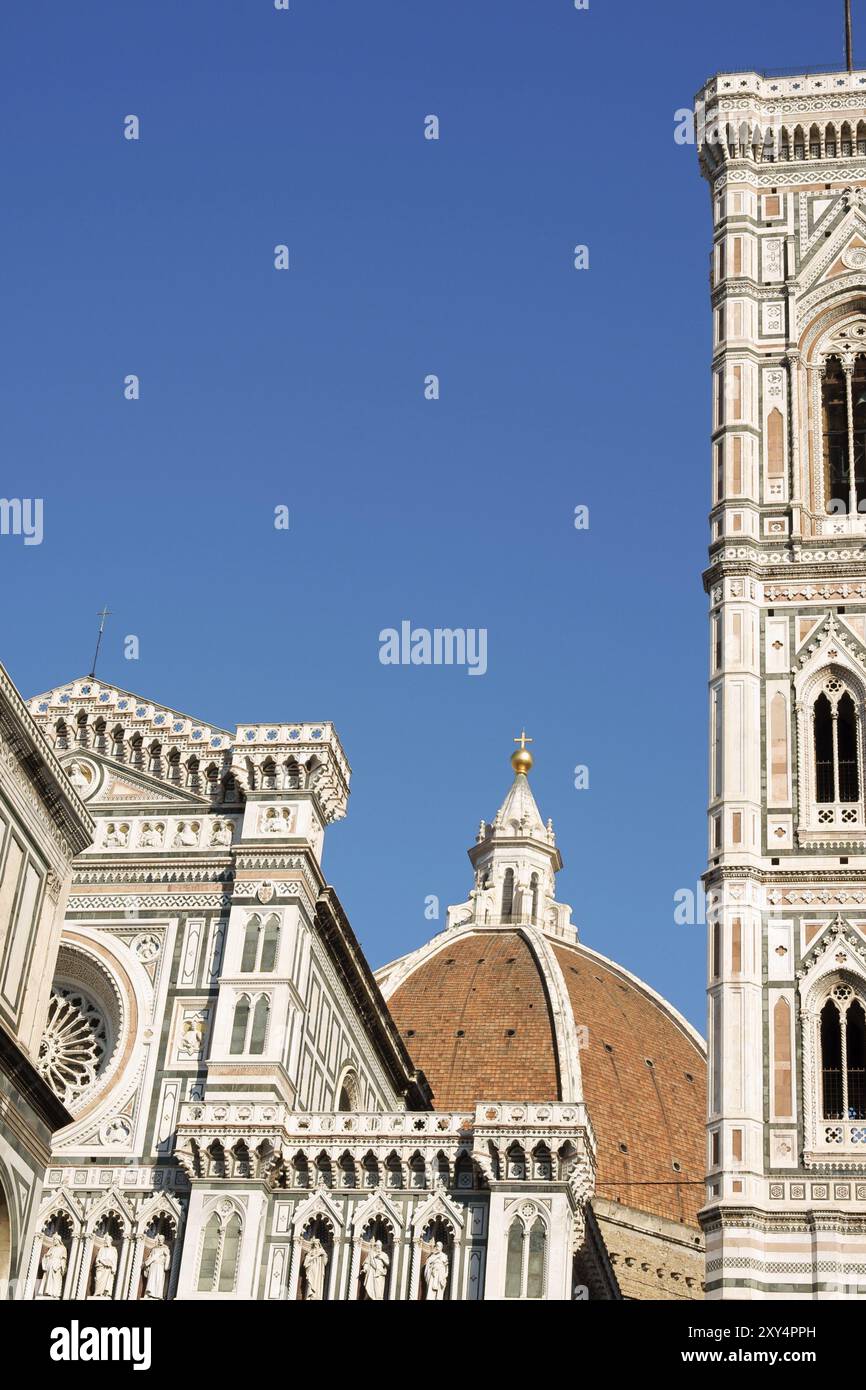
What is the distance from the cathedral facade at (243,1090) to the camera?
29828 millimetres

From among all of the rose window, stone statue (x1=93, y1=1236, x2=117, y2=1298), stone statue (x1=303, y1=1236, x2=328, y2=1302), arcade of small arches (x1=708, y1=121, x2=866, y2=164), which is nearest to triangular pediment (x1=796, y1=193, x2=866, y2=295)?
arcade of small arches (x1=708, y1=121, x2=866, y2=164)

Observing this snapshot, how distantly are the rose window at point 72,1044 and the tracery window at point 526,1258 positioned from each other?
6.71m

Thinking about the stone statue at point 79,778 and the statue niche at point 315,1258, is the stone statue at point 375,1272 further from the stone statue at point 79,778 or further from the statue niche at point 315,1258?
the stone statue at point 79,778

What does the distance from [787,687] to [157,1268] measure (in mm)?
11853

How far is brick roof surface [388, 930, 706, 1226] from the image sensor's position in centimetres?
6581

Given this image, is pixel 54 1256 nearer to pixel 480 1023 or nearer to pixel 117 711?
pixel 117 711

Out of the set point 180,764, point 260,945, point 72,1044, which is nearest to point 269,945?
point 260,945

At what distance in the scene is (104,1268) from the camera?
98.6ft

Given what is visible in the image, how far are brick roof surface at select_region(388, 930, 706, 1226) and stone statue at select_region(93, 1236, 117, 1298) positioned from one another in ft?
109

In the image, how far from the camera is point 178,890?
3309cm

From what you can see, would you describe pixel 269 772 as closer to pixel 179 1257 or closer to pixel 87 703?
pixel 87 703

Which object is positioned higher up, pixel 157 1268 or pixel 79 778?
pixel 79 778
